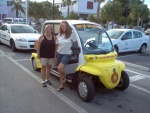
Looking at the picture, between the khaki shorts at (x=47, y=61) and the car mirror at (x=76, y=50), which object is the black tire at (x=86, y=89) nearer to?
the car mirror at (x=76, y=50)

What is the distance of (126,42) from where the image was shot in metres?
10.7

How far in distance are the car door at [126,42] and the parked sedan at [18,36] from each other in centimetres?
446

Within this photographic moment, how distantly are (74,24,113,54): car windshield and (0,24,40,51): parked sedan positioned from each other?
5640 mm

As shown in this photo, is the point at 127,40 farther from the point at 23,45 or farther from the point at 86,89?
the point at 86,89

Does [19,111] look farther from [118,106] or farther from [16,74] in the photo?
[16,74]

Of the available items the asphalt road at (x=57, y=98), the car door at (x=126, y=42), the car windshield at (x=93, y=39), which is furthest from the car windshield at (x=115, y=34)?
the car windshield at (x=93, y=39)

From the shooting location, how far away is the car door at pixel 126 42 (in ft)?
34.4

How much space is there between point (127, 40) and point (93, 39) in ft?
20.5

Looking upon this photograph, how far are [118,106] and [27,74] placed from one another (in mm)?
3311

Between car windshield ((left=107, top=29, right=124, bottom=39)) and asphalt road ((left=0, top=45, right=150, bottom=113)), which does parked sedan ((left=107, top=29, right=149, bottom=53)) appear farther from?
asphalt road ((left=0, top=45, right=150, bottom=113))

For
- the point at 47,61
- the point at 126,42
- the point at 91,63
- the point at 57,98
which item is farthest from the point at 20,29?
the point at 91,63

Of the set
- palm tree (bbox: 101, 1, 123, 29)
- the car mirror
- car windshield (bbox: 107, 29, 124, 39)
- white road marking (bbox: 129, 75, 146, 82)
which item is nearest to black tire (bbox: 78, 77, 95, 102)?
the car mirror

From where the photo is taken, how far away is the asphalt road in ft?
13.5

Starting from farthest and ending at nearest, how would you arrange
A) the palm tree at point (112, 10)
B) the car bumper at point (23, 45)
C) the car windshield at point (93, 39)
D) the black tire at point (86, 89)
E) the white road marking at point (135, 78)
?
the palm tree at point (112, 10)
the car bumper at point (23, 45)
the white road marking at point (135, 78)
the car windshield at point (93, 39)
the black tire at point (86, 89)
